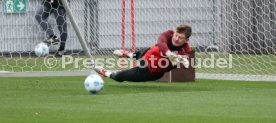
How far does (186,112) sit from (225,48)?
8.36 metres

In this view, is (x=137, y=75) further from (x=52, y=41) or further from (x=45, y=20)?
(x=45, y=20)

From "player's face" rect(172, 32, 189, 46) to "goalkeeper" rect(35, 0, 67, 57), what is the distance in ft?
15.2


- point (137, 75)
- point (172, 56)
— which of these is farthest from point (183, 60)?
point (137, 75)

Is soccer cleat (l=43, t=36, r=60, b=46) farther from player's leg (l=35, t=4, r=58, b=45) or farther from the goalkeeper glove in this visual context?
the goalkeeper glove

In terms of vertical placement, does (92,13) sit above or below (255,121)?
above

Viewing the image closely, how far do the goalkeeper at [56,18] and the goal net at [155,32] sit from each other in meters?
0.07

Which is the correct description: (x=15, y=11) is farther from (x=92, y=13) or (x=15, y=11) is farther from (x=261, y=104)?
(x=261, y=104)

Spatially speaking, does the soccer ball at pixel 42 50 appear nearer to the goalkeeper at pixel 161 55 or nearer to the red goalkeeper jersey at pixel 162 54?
the goalkeeper at pixel 161 55

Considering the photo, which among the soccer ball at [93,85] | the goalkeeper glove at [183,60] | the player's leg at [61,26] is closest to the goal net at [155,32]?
the player's leg at [61,26]

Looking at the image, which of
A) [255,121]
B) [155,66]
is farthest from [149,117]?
[155,66]

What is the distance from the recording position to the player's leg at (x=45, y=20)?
50.7ft

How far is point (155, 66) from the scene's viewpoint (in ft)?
35.5

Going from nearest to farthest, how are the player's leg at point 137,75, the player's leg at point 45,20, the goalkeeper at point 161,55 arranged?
the goalkeeper at point 161,55 → the player's leg at point 137,75 → the player's leg at point 45,20

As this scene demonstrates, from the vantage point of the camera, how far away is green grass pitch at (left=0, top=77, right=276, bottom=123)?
23.1 feet
